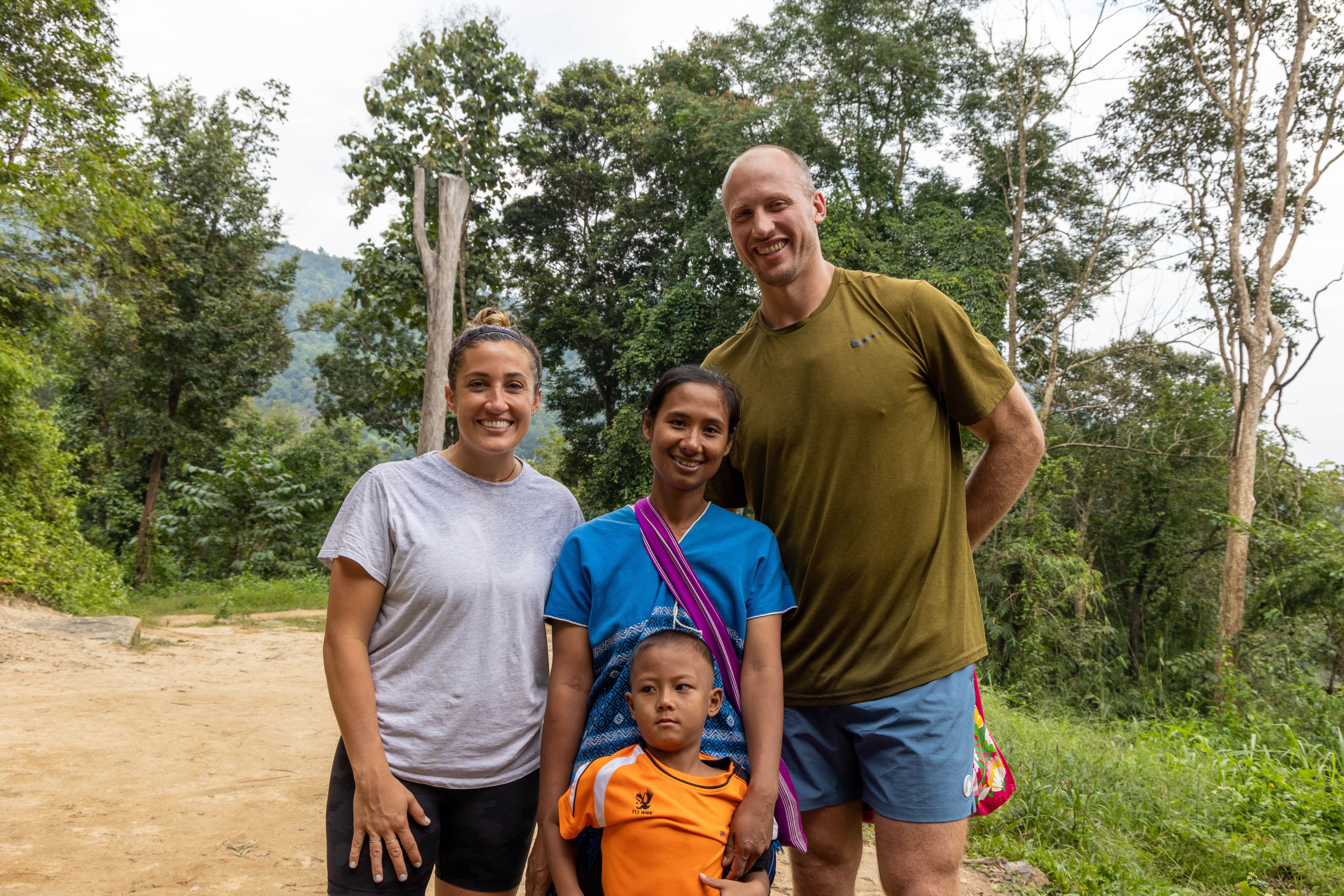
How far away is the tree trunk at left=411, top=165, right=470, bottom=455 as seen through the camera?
10.3 metres

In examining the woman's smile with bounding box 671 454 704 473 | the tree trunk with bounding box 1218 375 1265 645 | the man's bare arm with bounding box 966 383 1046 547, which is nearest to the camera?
the woman's smile with bounding box 671 454 704 473

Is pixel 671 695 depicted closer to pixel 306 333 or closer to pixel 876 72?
pixel 876 72

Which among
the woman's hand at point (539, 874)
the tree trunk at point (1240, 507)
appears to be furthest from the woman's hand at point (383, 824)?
the tree trunk at point (1240, 507)

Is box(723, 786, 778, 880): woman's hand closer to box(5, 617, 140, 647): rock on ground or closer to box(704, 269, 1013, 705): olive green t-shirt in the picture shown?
box(704, 269, 1013, 705): olive green t-shirt

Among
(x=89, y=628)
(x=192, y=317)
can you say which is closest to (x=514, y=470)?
(x=89, y=628)

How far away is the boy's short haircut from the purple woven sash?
59 millimetres

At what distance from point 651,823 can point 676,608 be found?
41 cm

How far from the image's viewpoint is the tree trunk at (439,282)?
1030 centimetres

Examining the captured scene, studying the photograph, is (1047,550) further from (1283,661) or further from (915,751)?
(915,751)

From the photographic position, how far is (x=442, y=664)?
5.59ft

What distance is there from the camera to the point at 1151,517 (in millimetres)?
15922

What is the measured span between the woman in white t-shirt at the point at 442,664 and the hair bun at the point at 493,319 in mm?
189

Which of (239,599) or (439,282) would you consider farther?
(239,599)

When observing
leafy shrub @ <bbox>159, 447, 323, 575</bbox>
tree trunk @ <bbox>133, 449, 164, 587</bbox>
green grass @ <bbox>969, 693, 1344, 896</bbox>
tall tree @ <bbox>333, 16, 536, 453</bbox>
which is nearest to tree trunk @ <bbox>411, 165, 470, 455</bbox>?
tall tree @ <bbox>333, 16, 536, 453</bbox>
